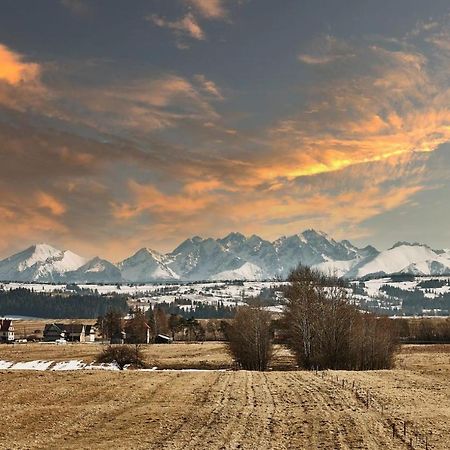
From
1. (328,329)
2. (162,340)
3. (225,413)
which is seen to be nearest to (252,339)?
(328,329)

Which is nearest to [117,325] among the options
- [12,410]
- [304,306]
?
[304,306]

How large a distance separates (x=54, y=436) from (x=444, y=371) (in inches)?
2082

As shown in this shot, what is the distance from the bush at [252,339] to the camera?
76562mm

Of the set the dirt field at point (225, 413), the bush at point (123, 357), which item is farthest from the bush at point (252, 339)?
the dirt field at point (225, 413)

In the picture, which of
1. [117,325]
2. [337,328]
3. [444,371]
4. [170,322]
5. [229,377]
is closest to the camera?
[229,377]

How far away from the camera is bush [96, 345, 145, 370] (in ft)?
272

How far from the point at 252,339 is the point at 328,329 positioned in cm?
1351

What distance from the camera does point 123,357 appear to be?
277 feet

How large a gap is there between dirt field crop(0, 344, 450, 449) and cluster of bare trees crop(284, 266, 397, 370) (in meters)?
18.7

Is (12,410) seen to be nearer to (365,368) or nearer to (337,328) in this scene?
(337,328)

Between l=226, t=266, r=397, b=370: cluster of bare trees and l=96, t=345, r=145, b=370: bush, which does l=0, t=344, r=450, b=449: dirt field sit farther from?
l=96, t=345, r=145, b=370: bush

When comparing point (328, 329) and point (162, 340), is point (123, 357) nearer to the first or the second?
point (328, 329)

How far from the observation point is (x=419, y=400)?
36.7 metres

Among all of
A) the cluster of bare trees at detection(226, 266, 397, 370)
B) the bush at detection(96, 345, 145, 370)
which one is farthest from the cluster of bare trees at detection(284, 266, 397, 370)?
the bush at detection(96, 345, 145, 370)
